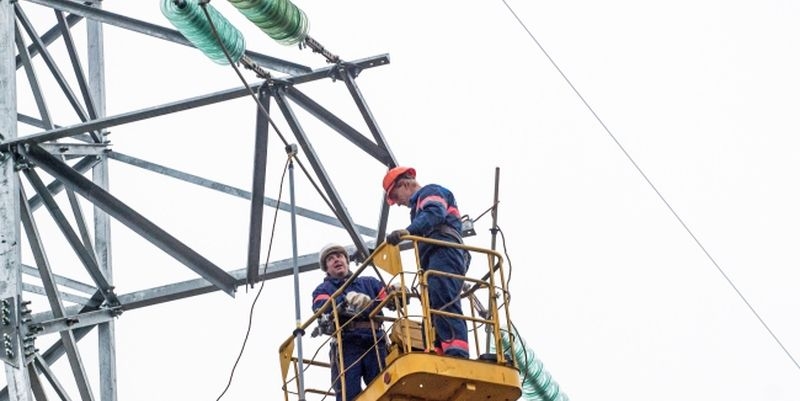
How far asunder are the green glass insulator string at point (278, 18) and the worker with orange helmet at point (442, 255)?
2.57 m

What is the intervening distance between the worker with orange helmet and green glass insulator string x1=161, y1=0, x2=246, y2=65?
8.90ft

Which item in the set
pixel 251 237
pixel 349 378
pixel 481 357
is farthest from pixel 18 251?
pixel 481 357

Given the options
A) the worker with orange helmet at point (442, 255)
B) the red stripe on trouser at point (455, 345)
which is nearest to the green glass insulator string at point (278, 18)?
the worker with orange helmet at point (442, 255)

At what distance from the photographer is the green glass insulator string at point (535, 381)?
20.6 meters

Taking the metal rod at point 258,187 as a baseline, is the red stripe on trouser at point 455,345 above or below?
below

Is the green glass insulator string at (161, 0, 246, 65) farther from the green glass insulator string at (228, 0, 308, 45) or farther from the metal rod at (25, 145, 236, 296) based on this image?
the metal rod at (25, 145, 236, 296)

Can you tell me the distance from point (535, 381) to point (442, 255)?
505cm

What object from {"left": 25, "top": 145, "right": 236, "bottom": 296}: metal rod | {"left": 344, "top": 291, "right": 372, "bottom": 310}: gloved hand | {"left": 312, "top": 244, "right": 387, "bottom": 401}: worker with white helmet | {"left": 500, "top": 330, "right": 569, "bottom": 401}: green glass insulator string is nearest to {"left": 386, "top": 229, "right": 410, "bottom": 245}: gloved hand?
{"left": 312, "top": 244, "right": 387, "bottom": 401}: worker with white helmet

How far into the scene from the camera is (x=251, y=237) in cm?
1842

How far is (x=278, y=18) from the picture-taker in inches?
719

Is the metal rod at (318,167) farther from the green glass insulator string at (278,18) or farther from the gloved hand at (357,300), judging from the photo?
the gloved hand at (357,300)

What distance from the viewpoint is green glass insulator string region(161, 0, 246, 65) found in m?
18.1

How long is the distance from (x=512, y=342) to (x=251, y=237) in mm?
3508

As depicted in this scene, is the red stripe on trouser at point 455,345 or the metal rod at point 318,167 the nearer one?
the red stripe on trouser at point 455,345
